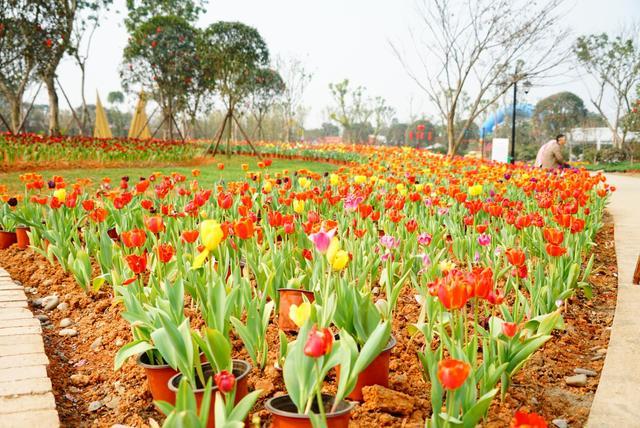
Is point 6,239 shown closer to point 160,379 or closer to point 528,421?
point 160,379

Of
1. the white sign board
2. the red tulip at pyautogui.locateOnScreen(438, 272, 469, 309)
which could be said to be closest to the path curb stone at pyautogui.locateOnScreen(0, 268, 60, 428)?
the red tulip at pyautogui.locateOnScreen(438, 272, 469, 309)

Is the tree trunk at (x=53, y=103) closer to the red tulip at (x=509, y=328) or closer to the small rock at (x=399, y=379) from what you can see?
the small rock at (x=399, y=379)

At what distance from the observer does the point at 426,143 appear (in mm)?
53281

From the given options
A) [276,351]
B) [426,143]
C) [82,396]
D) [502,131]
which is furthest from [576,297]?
[426,143]

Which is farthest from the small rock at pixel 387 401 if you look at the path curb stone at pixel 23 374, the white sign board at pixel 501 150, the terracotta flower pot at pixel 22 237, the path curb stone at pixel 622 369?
the white sign board at pixel 501 150

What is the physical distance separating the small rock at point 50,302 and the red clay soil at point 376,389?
4 centimetres

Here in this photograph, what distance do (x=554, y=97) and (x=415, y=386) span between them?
1947 inches

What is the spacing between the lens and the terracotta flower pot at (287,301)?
7.88 ft

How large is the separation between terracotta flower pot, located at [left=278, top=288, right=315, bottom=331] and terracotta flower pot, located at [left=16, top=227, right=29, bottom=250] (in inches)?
107

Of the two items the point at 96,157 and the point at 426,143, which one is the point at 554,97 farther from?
the point at 96,157

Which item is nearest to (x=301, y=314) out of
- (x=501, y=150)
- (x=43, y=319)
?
(x=43, y=319)

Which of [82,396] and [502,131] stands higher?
[502,131]

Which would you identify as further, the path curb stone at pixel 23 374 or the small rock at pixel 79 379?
the small rock at pixel 79 379

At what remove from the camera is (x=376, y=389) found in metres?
1.86
